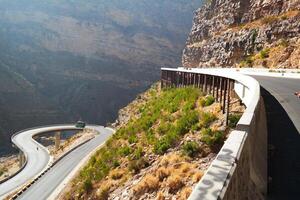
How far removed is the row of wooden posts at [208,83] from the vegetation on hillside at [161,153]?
0.84 m

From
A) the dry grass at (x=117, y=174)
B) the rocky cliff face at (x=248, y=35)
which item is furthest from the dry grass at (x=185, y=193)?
the rocky cliff face at (x=248, y=35)

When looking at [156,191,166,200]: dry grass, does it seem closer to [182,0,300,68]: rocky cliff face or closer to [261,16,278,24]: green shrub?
[182,0,300,68]: rocky cliff face

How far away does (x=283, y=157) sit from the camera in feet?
36.1

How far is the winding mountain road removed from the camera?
4228 centimetres

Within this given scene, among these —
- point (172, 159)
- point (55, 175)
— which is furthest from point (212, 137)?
point (55, 175)

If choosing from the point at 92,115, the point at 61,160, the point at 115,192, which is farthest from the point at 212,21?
the point at 92,115

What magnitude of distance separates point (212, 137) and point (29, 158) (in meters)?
52.6

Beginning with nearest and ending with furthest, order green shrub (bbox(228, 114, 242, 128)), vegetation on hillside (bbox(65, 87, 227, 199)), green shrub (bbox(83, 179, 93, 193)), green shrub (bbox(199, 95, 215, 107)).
→ 1. vegetation on hillside (bbox(65, 87, 227, 199))
2. green shrub (bbox(228, 114, 242, 128))
3. green shrub (bbox(83, 179, 93, 193))
4. green shrub (bbox(199, 95, 215, 107))

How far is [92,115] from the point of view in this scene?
179500 mm

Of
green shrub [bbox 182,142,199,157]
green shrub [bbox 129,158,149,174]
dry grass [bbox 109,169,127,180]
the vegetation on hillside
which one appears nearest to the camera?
the vegetation on hillside

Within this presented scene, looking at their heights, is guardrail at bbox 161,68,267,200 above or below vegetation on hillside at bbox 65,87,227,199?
above

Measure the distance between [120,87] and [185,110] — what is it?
164 metres

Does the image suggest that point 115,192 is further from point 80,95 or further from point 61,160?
point 80,95

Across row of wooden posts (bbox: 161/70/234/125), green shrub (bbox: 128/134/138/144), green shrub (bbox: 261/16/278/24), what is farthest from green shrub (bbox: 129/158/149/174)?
green shrub (bbox: 261/16/278/24)
